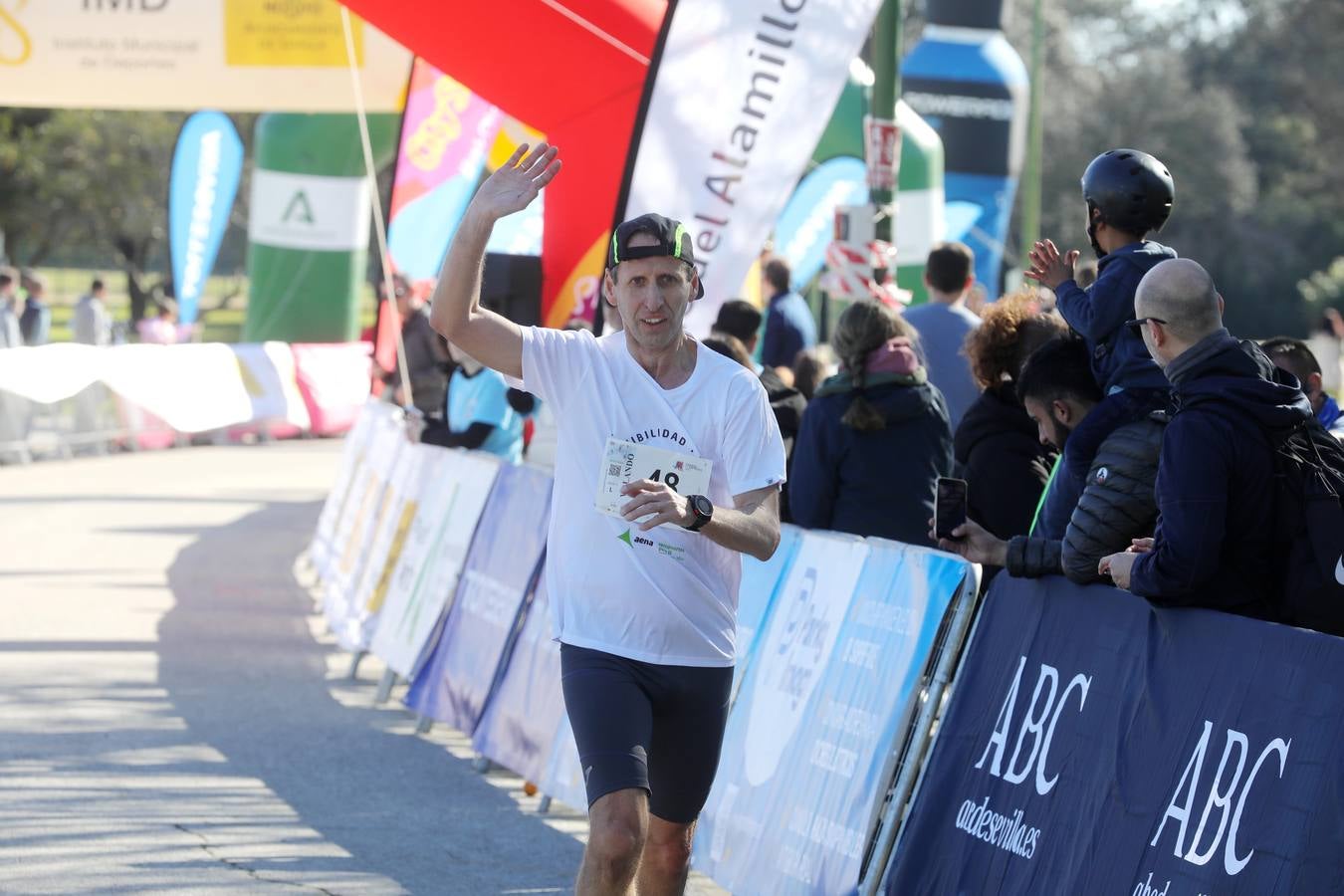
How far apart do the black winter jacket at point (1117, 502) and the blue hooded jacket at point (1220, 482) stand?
420 mm

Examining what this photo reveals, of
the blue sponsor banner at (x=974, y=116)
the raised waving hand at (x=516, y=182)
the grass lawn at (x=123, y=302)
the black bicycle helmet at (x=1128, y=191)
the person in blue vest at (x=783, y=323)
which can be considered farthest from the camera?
the grass lawn at (x=123, y=302)

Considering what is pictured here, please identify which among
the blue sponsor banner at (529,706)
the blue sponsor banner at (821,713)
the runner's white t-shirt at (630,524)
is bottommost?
the blue sponsor banner at (529,706)

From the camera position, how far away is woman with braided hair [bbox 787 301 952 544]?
293 inches

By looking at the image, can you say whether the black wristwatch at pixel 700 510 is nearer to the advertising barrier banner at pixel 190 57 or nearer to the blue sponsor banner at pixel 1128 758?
the blue sponsor banner at pixel 1128 758

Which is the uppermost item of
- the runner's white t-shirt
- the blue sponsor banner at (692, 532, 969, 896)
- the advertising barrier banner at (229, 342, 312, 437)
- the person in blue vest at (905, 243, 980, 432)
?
the person in blue vest at (905, 243, 980, 432)

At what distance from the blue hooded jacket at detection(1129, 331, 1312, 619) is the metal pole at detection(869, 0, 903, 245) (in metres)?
7.48

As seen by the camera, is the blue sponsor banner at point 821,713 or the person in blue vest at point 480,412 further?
the person in blue vest at point 480,412

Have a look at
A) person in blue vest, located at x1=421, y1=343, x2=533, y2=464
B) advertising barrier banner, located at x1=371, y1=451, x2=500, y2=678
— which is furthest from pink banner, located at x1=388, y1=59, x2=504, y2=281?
advertising barrier banner, located at x1=371, y1=451, x2=500, y2=678

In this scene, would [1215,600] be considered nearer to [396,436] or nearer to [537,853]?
[537,853]

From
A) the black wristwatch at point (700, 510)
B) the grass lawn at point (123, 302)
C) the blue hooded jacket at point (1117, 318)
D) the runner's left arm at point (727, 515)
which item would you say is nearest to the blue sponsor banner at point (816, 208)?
the blue hooded jacket at point (1117, 318)

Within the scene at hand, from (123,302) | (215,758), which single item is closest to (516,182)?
(215,758)

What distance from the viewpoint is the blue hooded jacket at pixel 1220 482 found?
15.1 ft

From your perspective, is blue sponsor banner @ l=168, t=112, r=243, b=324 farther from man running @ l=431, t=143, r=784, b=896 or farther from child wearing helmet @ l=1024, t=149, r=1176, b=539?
man running @ l=431, t=143, r=784, b=896

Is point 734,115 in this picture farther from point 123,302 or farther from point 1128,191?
point 123,302
